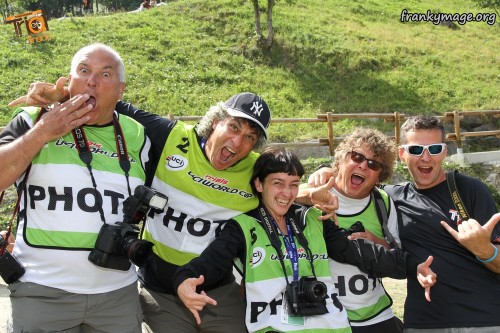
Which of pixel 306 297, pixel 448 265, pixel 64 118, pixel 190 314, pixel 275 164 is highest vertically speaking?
pixel 64 118

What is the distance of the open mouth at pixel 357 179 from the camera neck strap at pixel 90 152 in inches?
58.2

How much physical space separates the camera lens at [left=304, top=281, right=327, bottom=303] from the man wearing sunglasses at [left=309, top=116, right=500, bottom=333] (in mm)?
776

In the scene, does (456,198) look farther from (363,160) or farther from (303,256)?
(303,256)

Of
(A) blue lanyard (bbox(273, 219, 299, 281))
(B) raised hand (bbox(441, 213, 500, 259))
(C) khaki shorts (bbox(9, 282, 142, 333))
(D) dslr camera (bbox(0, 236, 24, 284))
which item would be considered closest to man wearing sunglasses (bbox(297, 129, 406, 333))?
(A) blue lanyard (bbox(273, 219, 299, 281))

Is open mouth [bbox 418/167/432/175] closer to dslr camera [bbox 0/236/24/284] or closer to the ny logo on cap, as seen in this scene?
the ny logo on cap

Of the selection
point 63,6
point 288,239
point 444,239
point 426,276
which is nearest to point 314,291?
point 288,239

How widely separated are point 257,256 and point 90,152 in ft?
3.71

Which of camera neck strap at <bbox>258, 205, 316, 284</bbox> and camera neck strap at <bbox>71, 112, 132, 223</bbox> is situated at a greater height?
camera neck strap at <bbox>71, 112, 132, 223</bbox>

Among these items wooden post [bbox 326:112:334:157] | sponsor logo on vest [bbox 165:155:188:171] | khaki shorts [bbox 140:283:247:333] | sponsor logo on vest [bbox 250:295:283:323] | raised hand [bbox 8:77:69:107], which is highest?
raised hand [bbox 8:77:69:107]

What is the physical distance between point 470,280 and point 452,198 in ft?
1.70

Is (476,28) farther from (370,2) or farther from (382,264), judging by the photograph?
(382,264)

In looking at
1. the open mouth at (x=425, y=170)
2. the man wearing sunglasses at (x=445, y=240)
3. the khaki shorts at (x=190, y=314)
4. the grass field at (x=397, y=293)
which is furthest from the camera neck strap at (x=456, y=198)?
the grass field at (x=397, y=293)

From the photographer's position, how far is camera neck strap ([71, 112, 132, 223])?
2.99 meters

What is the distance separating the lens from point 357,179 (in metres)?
3.61
